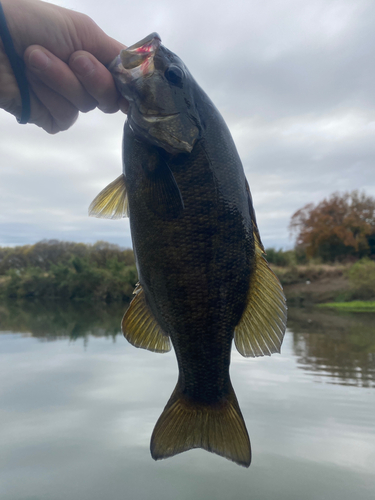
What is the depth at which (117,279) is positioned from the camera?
91.9 feet

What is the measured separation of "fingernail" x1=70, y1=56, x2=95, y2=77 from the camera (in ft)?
5.86

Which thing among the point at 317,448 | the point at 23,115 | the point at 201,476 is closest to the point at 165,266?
the point at 23,115

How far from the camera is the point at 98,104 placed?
6.49 feet

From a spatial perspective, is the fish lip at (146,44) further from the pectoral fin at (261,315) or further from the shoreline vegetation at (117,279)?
the shoreline vegetation at (117,279)

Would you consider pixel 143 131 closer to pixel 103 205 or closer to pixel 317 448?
pixel 103 205

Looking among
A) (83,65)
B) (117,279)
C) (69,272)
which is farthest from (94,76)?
(69,272)

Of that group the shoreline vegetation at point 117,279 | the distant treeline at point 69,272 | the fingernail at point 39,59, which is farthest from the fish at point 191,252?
the shoreline vegetation at point 117,279

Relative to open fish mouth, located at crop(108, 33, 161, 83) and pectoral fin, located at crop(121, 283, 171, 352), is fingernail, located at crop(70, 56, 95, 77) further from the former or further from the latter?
pectoral fin, located at crop(121, 283, 171, 352)

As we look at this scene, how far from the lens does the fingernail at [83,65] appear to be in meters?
1.79

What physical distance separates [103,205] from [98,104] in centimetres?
64

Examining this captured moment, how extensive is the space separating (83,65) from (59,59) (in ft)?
0.53

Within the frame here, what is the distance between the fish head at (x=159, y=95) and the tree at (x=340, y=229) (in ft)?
119

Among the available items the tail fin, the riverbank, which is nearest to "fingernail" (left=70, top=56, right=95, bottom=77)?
the tail fin

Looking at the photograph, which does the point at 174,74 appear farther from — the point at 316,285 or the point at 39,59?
the point at 316,285
